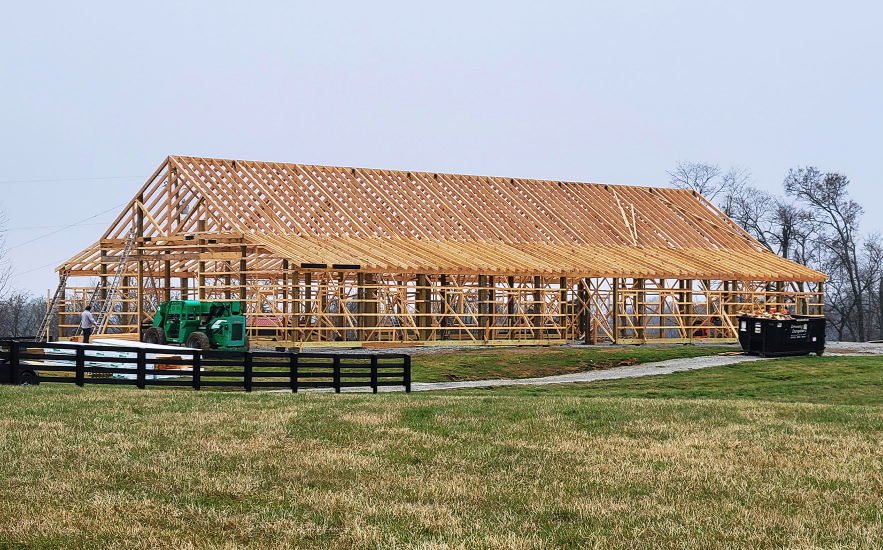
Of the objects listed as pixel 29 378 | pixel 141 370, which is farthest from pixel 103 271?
pixel 141 370

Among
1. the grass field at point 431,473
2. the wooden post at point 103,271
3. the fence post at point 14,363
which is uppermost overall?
the wooden post at point 103,271

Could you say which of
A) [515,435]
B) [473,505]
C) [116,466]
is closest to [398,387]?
[515,435]

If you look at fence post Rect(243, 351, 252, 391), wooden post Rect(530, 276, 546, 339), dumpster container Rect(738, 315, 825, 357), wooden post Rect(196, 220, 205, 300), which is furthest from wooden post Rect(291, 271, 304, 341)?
fence post Rect(243, 351, 252, 391)

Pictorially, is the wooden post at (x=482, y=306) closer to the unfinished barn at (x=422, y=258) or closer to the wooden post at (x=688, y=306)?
the unfinished barn at (x=422, y=258)

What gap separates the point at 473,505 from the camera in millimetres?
9641

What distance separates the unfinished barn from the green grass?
4248 mm

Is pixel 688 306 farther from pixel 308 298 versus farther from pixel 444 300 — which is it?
pixel 308 298

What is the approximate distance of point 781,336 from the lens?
106 feet

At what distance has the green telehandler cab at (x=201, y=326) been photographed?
30422 mm

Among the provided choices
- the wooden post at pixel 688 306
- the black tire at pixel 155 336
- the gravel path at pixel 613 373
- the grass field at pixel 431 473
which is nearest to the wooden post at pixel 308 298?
the black tire at pixel 155 336

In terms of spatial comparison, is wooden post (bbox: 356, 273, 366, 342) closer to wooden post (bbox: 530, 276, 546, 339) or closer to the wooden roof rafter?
the wooden roof rafter

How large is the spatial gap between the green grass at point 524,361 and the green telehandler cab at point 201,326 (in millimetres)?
4934

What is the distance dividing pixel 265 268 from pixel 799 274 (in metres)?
21.4

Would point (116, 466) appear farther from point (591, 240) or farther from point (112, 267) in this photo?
point (591, 240)
